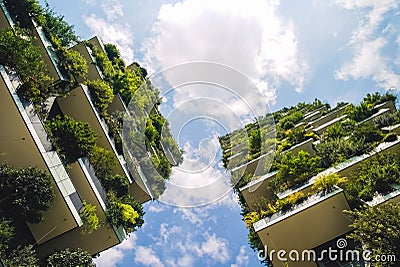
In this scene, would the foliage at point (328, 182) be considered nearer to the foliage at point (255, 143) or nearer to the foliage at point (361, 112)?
the foliage at point (255, 143)

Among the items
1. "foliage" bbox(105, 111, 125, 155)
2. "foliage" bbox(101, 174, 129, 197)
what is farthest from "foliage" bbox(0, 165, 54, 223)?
"foliage" bbox(105, 111, 125, 155)

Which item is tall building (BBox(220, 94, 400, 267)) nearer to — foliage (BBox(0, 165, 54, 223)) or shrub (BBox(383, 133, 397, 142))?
shrub (BBox(383, 133, 397, 142))

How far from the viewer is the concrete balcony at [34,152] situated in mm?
14625

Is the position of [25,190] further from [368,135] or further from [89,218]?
[368,135]

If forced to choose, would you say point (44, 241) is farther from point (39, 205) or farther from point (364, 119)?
point (364, 119)

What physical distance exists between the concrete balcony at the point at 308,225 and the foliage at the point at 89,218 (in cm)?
787

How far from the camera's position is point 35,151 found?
49.2 ft

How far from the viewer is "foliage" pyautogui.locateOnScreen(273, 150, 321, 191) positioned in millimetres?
18980

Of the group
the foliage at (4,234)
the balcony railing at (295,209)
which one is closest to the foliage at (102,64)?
the foliage at (4,234)

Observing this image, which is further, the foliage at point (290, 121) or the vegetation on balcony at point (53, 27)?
the foliage at point (290, 121)

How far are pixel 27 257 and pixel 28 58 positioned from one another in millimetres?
8722

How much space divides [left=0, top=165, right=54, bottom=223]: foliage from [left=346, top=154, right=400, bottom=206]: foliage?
13.4 m

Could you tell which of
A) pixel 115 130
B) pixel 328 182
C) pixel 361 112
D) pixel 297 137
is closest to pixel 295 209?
pixel 328 182

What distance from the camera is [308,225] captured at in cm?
1520
